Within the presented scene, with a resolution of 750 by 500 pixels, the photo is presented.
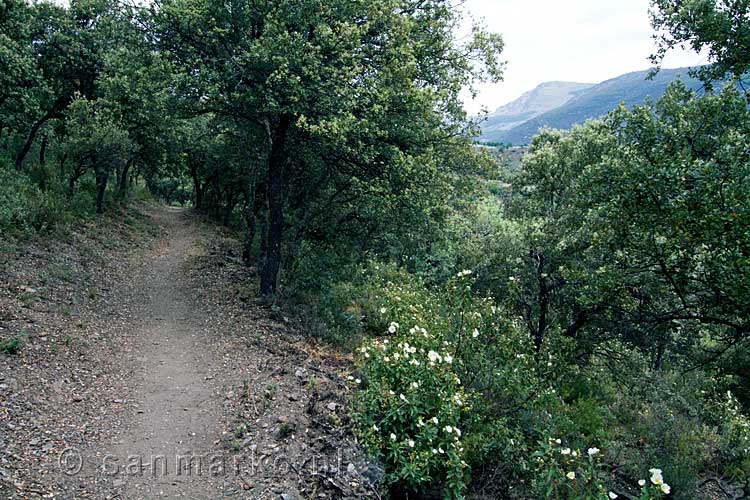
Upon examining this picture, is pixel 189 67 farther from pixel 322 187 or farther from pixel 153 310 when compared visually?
pixel 153 310

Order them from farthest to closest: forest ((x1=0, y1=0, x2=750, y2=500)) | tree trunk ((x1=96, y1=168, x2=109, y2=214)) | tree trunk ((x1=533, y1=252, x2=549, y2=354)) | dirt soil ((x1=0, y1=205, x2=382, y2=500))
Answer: tree trunk ((x1=96, y1=168, x2=109, y2=214))
tree trunk ((x1=533, y1=252, x2=549, y2=354))
forest ((x1=0, y1=0, x2=750, y2=500))
dirt soil ((x1=0, y1=205, x2=382, y2=500))

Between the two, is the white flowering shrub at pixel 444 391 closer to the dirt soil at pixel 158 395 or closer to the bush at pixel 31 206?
the dirt soil at pixel 158 395

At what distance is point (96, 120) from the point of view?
17.1 metres

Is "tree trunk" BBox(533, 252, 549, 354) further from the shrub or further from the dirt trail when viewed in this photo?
the shrub

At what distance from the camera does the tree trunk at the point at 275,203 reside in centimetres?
1168

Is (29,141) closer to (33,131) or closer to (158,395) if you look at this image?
(33,131)

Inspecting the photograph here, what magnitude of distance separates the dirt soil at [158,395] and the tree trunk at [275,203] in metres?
0.92

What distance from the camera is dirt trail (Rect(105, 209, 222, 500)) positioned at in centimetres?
546

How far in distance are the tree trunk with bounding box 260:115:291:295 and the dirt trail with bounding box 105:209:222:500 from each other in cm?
206

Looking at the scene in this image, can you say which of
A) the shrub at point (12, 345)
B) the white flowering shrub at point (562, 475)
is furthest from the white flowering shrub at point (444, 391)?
the shrub at point (12, 345)

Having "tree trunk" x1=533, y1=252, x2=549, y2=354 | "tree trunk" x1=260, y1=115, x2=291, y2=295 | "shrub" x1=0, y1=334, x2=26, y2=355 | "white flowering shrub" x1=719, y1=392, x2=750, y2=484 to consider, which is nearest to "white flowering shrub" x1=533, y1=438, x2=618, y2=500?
"white flowering shrub" x1=719, y1=392, x2=750, y2=484

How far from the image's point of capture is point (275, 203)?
12.0m

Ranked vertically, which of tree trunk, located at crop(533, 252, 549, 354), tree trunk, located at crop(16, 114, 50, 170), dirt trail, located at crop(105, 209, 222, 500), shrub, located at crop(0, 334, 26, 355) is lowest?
tree trunk, located at crop(533, 252, 549, 354)

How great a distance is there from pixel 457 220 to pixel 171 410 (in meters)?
9.31
